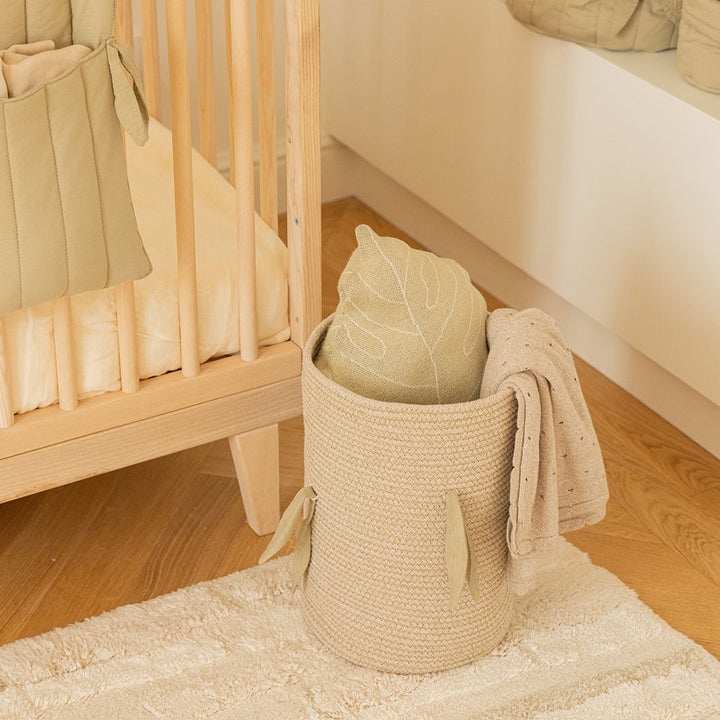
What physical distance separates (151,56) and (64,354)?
62 cm

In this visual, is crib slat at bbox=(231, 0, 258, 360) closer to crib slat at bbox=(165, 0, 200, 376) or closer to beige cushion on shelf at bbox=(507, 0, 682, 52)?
crib slat at bbox=(165, 0, 200, 376)

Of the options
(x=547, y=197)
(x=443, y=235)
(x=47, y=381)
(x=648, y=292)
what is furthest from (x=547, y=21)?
(x=47, y=381)

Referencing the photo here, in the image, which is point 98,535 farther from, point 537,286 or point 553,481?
point 537,286

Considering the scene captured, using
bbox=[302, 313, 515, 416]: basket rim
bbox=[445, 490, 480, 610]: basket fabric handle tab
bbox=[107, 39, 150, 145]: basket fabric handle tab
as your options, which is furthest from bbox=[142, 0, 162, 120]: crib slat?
bbox=[445, 490, 480, 610]: basket fabric handle tab

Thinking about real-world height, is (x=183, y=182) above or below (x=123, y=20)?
below

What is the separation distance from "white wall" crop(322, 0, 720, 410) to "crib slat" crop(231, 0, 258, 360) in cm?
66

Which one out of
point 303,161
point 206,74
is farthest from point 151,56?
point 303,161

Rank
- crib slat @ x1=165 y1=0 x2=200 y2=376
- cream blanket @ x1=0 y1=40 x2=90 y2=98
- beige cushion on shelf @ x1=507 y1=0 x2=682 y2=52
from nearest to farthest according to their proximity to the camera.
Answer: cream blanket @ x1=0 y1=40 x2=90 y2=98 → crib slat @ x1=165 y1=0 x2=200 y2=376 → beige cushion on shelf @ x1=507 y1=0 x2=682 y2=52

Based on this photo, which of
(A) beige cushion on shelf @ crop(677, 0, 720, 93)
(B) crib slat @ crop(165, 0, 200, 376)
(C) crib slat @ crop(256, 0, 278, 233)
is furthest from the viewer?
(A) beige cushion on shelf @ crop(677, 0, 720, 93)

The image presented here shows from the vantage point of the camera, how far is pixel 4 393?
1240 mm

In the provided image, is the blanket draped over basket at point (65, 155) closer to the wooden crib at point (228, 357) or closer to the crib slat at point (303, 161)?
the wooden crib at point (228, 357)

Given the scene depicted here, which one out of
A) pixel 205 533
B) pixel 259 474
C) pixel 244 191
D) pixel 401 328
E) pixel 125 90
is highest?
pixel 125 90

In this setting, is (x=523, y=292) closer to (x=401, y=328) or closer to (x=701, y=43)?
(x=701, y=43)

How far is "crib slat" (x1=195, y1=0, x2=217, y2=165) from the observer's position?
1566 millimetres
